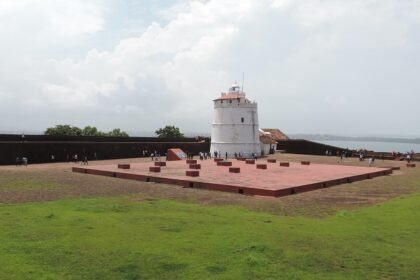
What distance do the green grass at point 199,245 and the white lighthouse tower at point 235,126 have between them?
2920 centimetres

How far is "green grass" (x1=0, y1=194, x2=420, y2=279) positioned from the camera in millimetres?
5742

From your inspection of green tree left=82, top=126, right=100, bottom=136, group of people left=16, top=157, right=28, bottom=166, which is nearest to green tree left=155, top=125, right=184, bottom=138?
→ green tree left=82, top=126, right=100, bottom=136

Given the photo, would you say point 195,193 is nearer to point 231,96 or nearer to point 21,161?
point 21,161

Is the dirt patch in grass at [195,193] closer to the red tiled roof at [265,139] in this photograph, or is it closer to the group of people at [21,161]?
the group of people at [21,161]

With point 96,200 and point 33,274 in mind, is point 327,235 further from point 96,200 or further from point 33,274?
point 96,200

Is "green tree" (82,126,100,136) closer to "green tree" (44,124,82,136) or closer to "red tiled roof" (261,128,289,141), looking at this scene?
"green tree" (44,124,82,136)

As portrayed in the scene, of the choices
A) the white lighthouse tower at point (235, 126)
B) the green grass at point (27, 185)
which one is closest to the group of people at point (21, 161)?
the green grass at point (27, 185)

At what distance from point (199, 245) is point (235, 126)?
3294 cm

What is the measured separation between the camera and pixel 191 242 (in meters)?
7.17

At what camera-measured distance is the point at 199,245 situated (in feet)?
22.9

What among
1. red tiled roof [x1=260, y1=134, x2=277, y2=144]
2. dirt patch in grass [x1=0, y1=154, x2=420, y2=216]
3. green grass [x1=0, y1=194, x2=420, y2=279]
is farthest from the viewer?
red tiled roof [x1=260, y1=134, x2=277, y2=144]

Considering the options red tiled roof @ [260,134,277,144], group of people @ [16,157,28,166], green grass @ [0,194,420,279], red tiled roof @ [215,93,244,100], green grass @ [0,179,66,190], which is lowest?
green grass @ [0,194,420,279]

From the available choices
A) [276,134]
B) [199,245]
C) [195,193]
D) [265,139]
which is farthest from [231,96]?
[199,245]

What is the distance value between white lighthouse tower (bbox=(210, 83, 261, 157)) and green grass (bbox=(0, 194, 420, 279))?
95.8 feet
